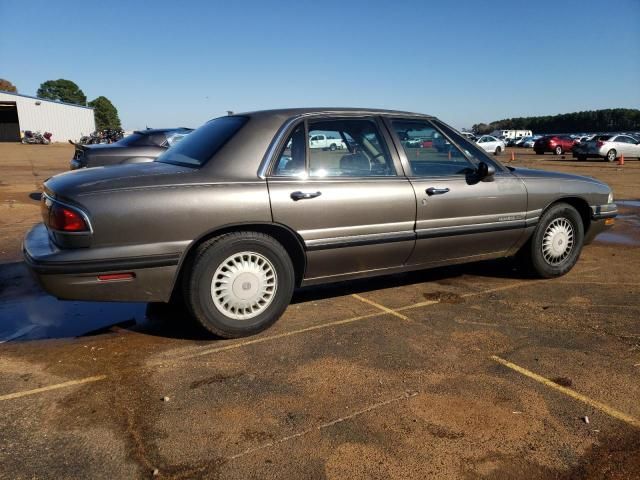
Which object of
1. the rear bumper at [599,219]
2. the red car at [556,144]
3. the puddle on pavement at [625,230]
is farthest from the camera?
the red car at [556,144]

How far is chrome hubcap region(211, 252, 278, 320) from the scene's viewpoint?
139 inches

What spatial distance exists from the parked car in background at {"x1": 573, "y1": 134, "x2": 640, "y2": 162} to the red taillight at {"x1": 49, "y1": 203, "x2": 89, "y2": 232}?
28290mm

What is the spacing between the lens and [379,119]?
423 cm

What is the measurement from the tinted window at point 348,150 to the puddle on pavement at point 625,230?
4.41 metres

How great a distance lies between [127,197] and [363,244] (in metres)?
1.72

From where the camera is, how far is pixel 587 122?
299 feet

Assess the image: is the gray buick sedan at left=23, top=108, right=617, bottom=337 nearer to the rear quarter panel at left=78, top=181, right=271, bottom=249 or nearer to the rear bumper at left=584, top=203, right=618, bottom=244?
the rear quarter panel at left=78, top=181, right=271, bottom=249

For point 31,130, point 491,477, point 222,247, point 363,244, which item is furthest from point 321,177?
point 31,130

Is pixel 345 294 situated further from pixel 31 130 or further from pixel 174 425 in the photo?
pixel 31 130

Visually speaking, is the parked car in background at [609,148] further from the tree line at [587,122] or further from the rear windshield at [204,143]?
the tree line at [587,122]

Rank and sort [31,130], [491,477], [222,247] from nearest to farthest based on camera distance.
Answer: [491,477], [222,247], [31,130]

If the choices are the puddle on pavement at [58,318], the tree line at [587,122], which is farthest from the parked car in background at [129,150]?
the tree line at [587,122]

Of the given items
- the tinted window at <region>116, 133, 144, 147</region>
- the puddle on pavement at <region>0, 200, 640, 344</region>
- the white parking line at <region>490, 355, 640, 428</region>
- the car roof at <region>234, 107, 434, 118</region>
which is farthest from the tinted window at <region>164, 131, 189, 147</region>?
the white parking line at <region>490, 355, 640, 428</region>

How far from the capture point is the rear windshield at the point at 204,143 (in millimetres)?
3691
